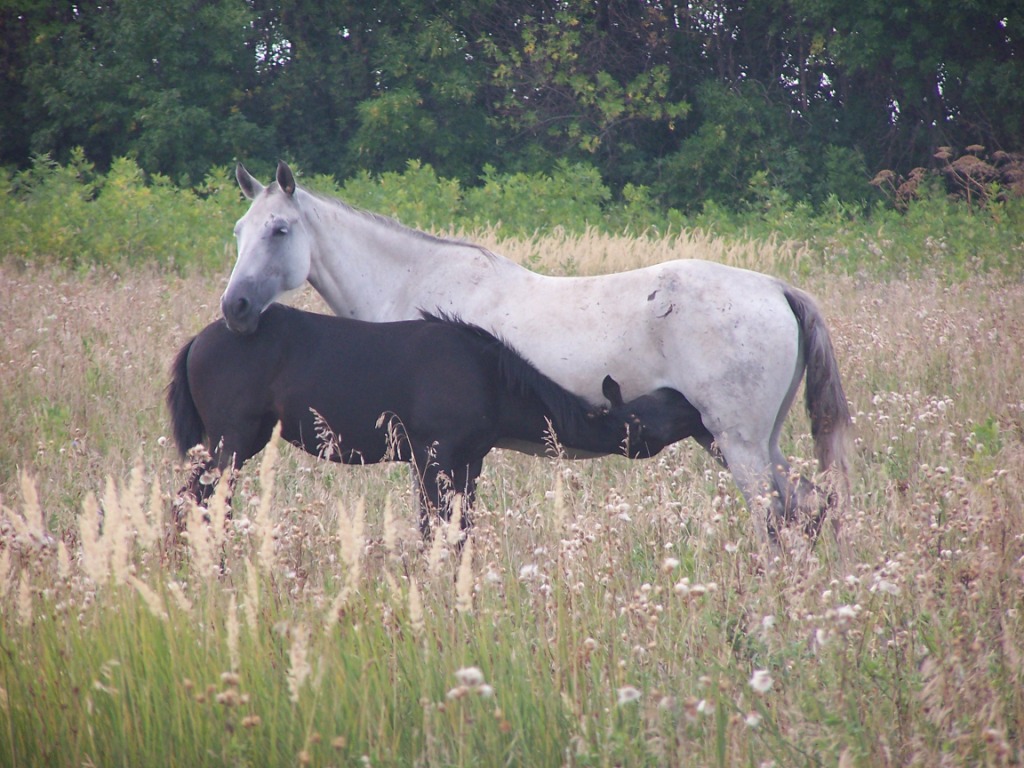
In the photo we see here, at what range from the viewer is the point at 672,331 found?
4.66 m

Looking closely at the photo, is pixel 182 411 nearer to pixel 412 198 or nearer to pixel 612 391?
pixel 612 391

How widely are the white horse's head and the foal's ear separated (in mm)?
1743

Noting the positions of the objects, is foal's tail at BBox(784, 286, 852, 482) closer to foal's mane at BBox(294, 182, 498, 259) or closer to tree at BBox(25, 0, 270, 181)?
foal's mane at BBox(294, 182, 498, 259)

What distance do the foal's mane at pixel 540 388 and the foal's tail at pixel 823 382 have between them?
1.18m

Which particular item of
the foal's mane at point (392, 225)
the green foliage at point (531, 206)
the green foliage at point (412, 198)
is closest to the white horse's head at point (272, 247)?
the foal's mane at point (392, 225)

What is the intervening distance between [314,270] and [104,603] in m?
3.17

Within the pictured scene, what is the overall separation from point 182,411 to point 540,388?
1633 mm

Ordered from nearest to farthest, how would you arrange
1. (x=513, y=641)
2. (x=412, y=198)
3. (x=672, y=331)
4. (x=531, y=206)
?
(x=513, y=641), (x=672, y=331), (x=412, y=198), (x=531, y=206)

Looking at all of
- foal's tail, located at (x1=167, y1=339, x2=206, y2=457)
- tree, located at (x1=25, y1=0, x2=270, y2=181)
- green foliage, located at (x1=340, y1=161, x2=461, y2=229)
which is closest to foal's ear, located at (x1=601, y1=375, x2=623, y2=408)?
foal's tail, located at (x1=167, y1=339, x2=206, y2=457)

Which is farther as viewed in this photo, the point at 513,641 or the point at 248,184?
the point at 248,184

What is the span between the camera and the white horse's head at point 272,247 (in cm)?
499

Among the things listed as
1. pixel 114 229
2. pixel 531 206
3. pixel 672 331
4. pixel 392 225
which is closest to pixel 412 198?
pixel 531 206

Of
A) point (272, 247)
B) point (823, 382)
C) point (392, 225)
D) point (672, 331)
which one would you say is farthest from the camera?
point (392, 225)

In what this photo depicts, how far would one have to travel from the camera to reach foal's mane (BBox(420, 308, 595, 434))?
4355 mm
